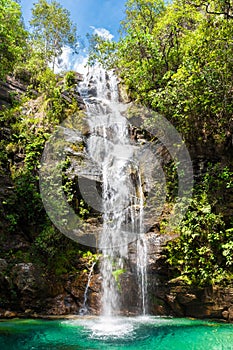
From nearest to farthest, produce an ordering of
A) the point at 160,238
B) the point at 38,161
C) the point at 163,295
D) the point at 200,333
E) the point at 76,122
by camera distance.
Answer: the point at 200,333 < the point at 163,295 < the point at 160,238 < the point at 38,161 < the point at 76,122

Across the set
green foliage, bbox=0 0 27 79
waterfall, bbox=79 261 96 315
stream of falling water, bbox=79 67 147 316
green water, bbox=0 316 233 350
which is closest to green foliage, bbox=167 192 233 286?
stream of falling water, bbox=79 67 147 316

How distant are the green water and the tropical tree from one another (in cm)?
2170

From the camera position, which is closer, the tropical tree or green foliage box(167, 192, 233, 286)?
green foliage box(167, 192, 233, 286)

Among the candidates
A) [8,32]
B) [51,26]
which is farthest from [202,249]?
[51,26]

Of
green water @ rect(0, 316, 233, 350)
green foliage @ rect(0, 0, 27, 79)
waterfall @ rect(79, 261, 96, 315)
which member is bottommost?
green water @ rect(0, 316, 233, 350)

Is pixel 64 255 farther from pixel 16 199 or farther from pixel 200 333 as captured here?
pixel 200 333

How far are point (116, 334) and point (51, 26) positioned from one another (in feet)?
85.6

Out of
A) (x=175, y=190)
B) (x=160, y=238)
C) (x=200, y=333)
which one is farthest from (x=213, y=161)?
(x=200, y=333)

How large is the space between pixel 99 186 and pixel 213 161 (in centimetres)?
429

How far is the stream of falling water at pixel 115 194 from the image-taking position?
29.2 feet

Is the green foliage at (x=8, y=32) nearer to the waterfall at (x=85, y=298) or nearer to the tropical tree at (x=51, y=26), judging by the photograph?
the waterfall at (x=85, y=298)

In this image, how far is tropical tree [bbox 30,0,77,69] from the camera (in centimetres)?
2492

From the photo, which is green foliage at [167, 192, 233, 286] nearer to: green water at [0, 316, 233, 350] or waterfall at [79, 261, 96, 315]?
green water at [0, 316, 233, 350]

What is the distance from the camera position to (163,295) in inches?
338
